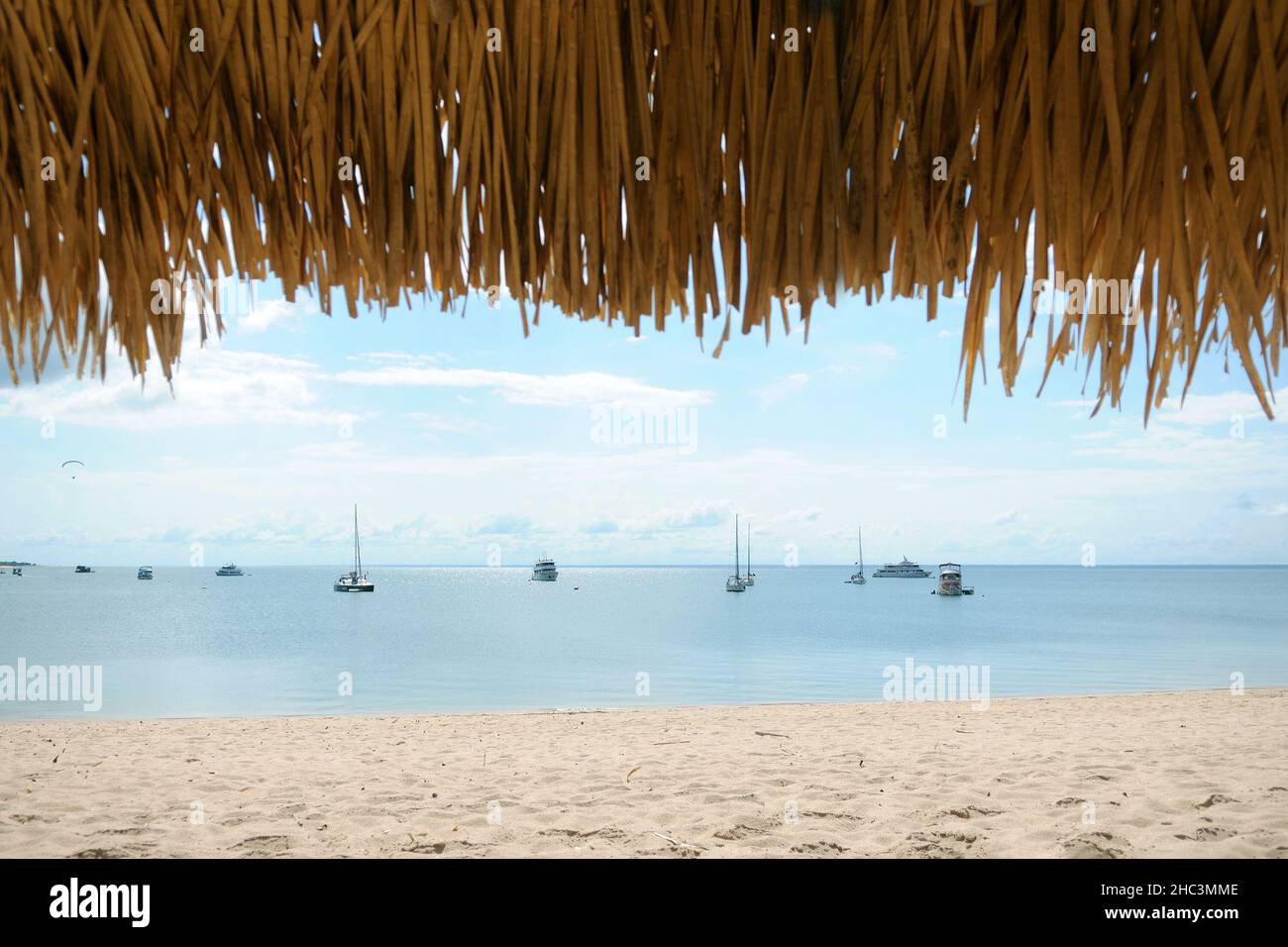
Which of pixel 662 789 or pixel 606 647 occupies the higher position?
pixel 662 789

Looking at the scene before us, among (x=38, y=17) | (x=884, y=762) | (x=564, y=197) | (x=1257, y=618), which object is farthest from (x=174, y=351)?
(x=1257, y=618)

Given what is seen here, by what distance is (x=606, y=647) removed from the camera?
25.9 m

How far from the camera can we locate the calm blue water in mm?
16016

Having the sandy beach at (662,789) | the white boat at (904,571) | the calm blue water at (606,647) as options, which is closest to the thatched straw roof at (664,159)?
the sandy beach at (662,789)

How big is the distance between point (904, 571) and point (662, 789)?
70385mm

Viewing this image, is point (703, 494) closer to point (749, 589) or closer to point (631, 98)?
point (749, 589)

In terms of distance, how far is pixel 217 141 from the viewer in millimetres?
1160

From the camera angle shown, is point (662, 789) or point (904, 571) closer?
point (662, 789)

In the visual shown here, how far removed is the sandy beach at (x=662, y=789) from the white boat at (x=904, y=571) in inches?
2550

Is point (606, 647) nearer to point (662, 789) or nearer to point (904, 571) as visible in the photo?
point (662, 789)

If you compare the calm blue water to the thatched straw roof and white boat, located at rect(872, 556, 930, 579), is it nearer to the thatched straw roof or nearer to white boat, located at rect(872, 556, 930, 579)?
the thatched straw roof

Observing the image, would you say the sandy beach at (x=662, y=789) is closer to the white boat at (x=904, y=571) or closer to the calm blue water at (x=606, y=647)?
the calm blue water at (x=606, y=647)

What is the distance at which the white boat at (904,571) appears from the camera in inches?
2753

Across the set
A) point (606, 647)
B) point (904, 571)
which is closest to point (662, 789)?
point (606, 647)
